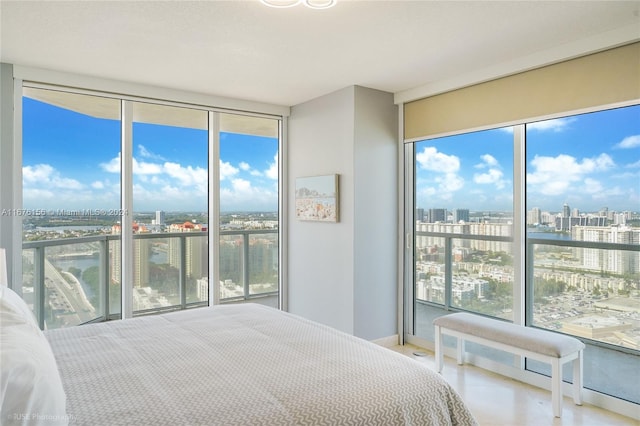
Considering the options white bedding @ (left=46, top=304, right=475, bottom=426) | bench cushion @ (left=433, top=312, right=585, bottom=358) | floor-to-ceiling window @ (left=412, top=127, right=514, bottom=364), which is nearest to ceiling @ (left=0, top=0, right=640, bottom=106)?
floor-to-ceiling window @ (left=412, top=127, right=514, bottom=364)

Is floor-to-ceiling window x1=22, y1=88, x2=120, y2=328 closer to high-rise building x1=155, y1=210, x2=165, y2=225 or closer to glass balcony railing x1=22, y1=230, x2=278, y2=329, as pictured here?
glass balcony railing x1=22, y1=230, x2=278, y2=329

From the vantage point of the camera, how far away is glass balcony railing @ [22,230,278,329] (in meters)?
3.61

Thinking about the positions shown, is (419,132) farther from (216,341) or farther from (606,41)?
(216,341)

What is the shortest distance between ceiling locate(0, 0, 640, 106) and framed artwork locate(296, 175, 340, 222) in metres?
1.00

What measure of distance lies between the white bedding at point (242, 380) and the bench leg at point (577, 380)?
1.52 metres

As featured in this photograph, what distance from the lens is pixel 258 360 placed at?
1.84 meters

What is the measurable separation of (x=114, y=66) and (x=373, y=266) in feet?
9.31

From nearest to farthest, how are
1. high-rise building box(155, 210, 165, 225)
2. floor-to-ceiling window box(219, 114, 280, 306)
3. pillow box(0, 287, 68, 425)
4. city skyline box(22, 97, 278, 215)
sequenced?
pillow box(0, 287, 68, 425), city skyline box(22, 97, 278, 215), high-rise building box(155, 210, 165, 225), floor-to-ceiling window box(219, 114, 280, 306)

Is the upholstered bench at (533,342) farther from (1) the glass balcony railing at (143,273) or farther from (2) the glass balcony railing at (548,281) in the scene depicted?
(1) the glass balcony railing at (143,273)

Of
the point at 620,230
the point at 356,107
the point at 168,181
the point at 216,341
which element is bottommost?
the point at 216,341

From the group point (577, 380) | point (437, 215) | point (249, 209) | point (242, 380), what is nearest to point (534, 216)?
point (437, 215)

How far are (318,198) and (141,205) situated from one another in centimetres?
174

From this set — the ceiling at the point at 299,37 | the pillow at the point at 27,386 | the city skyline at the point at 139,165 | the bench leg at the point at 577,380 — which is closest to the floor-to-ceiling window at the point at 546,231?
the bench leg at the point at 577,380

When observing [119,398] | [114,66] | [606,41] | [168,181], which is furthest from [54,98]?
[606,41]
